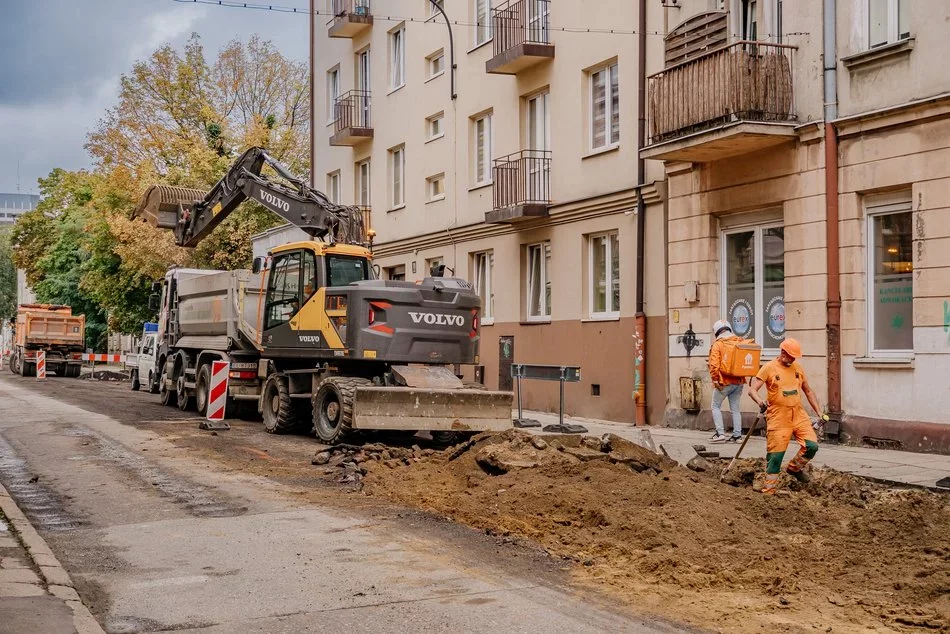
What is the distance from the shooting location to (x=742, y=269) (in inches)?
686

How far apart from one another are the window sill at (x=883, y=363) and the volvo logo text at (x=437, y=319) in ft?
18.0

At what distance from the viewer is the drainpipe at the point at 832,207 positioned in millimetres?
15109

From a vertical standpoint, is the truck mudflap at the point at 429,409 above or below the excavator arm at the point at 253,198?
below

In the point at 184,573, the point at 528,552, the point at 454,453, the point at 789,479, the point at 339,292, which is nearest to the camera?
the point at 184,573

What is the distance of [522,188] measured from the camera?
888 inches

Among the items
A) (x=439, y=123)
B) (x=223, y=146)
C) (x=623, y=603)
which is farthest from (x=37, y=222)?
(x=623, y=603)

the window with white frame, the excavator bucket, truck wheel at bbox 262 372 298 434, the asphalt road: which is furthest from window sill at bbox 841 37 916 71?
the window with white frame

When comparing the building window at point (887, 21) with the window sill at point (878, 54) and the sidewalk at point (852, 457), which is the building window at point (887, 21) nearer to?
the window sill at point (878, 54)

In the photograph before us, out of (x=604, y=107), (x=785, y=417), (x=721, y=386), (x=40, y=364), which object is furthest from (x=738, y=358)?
Answer: (x=40, y=364)

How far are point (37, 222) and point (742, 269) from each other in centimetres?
5661

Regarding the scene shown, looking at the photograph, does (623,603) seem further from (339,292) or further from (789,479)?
(339,292)

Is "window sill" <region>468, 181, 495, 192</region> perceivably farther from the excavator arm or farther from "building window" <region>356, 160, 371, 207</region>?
"building window" <region>356, 160, 371, 207</region>

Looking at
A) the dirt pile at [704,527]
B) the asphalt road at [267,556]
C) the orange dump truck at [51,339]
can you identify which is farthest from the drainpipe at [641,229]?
the orange dump truck at [51,339]

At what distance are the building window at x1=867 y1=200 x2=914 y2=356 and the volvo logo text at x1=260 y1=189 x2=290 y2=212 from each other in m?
9.53
